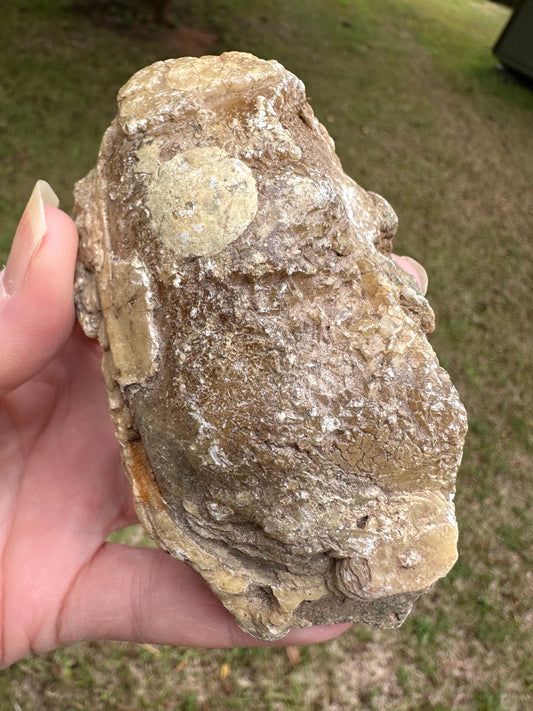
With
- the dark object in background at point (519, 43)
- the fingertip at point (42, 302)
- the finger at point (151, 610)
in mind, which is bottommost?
the finger at point (151, 610)

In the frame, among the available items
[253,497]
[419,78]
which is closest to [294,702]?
[253,497]

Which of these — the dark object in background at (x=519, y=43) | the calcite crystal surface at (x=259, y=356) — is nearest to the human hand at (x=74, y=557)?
the calcite crystal surface at (x=259, y=356)

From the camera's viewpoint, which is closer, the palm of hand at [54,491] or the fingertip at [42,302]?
the fingertip at [42,302]

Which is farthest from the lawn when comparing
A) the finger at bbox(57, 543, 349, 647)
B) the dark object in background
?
the finger at bbox(57, 543, 349, 647)

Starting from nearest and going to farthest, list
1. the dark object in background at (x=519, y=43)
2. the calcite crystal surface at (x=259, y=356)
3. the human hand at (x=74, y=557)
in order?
the calcite crystal surface at (x=259, y=356)
the human hand at (x=74, y=557)
the dark object in background at (x=519, y=43)

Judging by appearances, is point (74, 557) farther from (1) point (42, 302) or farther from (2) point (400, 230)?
(2) point (400, 230)

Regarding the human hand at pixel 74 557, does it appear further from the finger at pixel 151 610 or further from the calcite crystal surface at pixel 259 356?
the calcite crystal surface at pixel 259 356

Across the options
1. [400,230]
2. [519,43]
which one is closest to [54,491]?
[400,230]

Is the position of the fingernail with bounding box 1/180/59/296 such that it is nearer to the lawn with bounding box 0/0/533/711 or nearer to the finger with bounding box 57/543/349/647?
the finger with bounding box 57/543/349/647
